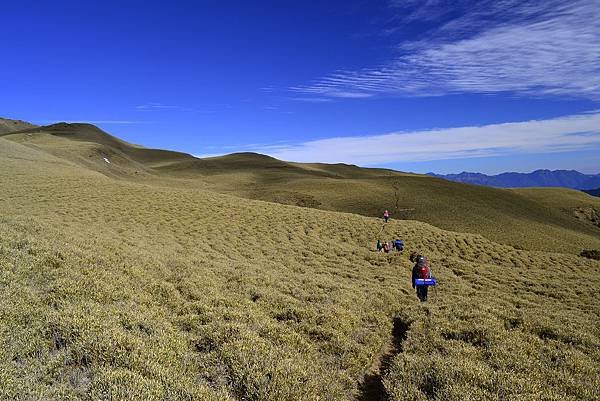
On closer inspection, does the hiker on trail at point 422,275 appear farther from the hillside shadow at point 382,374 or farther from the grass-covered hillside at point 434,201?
the grass-covered hillside at point 434,201

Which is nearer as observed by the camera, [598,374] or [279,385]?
[279,385]

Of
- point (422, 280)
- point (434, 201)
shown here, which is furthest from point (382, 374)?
point (434, 201)

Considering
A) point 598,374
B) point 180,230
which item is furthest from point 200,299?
point 180,230

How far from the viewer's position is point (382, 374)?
8617 mm

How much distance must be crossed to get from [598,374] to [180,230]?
26.8 metres

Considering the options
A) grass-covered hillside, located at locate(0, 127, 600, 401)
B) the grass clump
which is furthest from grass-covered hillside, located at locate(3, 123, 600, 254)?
grass-covered hillside, located at locate(0, 127, 600, 401)

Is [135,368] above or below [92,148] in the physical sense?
below

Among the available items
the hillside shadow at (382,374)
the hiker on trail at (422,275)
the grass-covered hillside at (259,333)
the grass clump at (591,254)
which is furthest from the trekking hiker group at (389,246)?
the grass clump at (591,254)

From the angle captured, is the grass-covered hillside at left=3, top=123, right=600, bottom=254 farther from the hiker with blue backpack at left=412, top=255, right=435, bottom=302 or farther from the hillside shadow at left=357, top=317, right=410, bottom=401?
the hillside shadow at left=357, top=317, right=410, bottom=401

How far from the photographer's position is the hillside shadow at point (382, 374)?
7684mm

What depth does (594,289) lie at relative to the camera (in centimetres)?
2144

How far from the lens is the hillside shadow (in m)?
7.68

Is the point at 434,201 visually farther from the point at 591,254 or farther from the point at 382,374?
the point at 382,374

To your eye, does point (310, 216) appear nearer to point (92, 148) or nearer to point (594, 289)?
point (594, 289)
